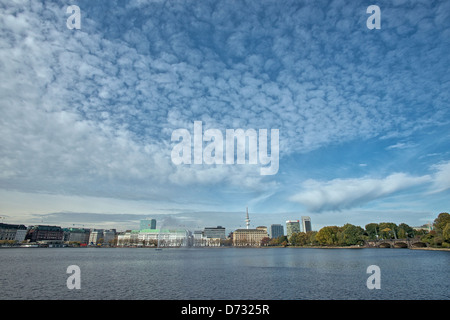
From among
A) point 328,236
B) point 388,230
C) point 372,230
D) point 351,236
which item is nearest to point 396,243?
point 388,230

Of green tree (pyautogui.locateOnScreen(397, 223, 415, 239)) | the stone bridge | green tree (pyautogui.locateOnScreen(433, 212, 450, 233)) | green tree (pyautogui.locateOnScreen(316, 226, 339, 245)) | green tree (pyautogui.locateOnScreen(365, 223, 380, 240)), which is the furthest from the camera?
green tree (pyautogui.locateOnScreen(365, 223, 380, 240))

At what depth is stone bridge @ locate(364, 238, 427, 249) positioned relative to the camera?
13850 cm

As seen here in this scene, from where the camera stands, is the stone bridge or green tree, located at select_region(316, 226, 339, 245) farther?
green tree, located at select_region(316, 226, 339, 245)

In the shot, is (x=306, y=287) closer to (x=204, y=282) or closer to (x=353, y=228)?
(x=204, y=282)

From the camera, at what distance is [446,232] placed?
310 feet

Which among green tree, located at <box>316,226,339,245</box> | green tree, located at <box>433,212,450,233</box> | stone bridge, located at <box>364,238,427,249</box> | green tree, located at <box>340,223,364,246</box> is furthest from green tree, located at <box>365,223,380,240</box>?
green tree, located at <box>433,212,450,233</box>

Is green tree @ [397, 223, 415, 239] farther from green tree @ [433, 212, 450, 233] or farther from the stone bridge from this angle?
green tree @ [433, 212, 450, 233]
